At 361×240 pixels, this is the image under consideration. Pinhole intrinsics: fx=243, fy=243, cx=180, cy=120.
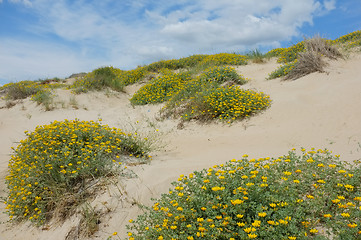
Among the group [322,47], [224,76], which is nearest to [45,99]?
[224,76]

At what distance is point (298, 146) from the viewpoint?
5.33 meters

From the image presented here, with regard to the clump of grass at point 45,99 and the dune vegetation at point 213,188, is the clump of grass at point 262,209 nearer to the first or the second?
the dune vegetation at point 213,188

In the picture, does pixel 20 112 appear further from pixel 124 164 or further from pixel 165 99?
pixel 124 164

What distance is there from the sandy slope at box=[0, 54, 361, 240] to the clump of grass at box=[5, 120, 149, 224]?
289 millimetres

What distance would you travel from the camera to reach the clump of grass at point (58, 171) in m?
3.91

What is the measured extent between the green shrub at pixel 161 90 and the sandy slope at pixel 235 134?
0.59 meters

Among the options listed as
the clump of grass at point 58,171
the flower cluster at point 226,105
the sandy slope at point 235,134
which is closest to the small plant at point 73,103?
the sandy slope at point 235,134

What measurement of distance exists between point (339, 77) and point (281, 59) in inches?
200

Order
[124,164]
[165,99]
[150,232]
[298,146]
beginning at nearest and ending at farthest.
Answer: [150,232], [124,164], [298,146], [165,99]

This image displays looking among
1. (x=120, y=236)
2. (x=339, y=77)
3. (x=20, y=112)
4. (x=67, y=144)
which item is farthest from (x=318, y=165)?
(x=20, y=112)

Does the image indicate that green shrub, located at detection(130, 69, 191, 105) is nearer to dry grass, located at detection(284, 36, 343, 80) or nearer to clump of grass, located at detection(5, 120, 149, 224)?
dry grass, located at detection(284, 36, 343, 80)

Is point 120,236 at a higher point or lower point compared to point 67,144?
lower

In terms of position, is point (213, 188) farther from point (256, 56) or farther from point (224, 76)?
point (256, 56)

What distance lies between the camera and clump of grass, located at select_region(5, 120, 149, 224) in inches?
154
